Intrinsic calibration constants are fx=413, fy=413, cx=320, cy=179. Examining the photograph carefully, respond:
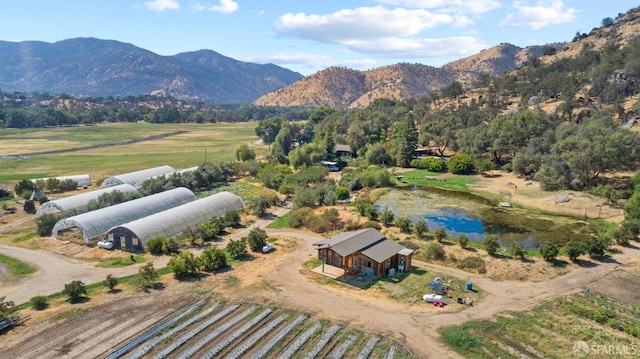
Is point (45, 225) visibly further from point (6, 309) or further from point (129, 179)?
point (129, 179)

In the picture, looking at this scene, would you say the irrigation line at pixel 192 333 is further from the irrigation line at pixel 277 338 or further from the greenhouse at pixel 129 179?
the greenhouse at pixel 129 179

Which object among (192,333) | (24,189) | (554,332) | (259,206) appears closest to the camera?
(192,333)

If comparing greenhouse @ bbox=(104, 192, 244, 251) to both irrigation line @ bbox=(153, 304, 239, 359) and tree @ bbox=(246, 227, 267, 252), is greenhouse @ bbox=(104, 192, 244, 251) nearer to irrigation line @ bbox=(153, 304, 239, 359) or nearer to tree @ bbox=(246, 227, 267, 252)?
tree @ bbox=(246, 227, 267, 252)

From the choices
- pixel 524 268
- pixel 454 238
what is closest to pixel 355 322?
pixel 524 268

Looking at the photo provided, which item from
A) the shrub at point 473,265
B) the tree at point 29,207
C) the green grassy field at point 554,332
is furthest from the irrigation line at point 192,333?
the tree at point 29,207

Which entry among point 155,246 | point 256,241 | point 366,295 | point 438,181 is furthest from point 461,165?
point 155,246

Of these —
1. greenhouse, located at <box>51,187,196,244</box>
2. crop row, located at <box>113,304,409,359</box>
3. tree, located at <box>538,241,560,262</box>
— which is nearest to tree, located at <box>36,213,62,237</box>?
greenhouse, located at <box>51,187,196,244</box>
